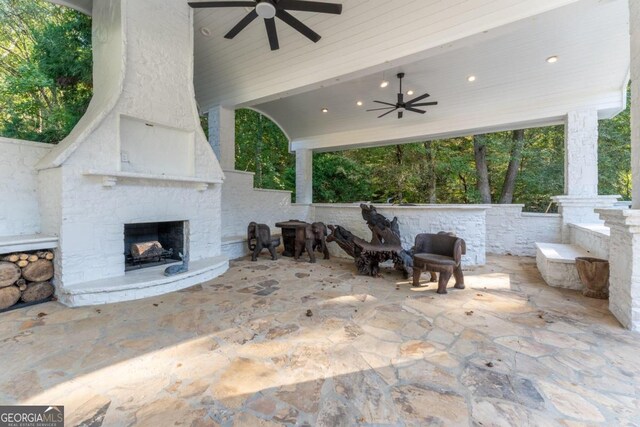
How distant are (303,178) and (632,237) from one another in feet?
24.3

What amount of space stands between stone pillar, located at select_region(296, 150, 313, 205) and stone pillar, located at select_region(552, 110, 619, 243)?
652 cm

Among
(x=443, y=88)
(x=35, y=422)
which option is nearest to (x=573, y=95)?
(x=443, y=88)

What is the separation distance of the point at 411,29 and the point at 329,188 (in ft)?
25.1

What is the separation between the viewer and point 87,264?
10.6 feet

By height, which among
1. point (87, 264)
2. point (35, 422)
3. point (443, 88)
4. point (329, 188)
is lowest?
point (35, 422)

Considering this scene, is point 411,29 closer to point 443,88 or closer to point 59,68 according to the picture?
point 443,88

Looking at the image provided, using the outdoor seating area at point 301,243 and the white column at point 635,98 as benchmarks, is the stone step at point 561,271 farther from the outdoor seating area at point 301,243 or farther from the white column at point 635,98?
the white column at point 635,98

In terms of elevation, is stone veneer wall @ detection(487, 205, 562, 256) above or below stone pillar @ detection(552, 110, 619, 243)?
below

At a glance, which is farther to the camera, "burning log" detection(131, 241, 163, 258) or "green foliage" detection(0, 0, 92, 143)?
"green foliage" detection(0, 0, 92, 143)

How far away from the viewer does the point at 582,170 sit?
5285mm

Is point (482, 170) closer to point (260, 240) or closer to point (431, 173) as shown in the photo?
point (431, 173)

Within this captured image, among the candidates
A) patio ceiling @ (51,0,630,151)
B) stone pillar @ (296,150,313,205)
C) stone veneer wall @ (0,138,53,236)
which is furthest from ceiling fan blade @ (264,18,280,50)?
stone pillar @ (296,150,313,205)

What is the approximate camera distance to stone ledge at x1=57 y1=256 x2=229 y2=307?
3.01 meters

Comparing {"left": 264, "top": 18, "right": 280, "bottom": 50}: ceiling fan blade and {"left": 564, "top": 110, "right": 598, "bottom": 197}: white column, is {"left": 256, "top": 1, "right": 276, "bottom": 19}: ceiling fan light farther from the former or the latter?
{"left": 564, "top": 110, "right": 598, "bottom": 197}: white column
